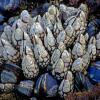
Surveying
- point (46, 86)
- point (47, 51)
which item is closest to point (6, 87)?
point (46, 86)

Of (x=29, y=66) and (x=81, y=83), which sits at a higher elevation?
(x=29, y=66)

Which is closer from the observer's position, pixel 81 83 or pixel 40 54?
pixel 81 83

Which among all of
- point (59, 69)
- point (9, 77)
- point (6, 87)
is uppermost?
point (59, 69)

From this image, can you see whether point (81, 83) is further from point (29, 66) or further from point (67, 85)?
point (29, 66)

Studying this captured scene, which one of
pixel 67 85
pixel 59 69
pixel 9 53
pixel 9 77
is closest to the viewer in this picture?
pixel 67 85

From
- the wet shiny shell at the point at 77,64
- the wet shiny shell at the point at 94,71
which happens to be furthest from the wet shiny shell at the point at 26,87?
the wet shiny shell at the point at 94,71

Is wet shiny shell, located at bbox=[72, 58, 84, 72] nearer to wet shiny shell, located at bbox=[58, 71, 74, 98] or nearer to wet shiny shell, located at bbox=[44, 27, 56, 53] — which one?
wet shiny shell, located at bbox=[58, 71, 74, 98]

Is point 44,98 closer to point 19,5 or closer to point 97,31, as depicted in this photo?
point 97,31

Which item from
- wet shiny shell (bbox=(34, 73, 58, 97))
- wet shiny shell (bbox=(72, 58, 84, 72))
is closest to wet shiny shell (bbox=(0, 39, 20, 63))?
wet shiny shell (bbox=(34, 73, 58, 97))
